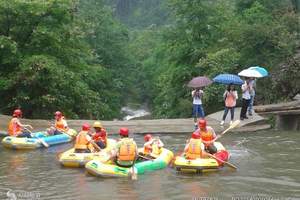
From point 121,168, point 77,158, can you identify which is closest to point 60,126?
point 77,158

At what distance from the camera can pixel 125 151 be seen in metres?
14.5

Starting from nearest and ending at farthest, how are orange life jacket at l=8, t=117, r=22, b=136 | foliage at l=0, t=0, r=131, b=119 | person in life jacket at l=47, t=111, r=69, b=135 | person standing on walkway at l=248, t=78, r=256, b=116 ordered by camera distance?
1. orange life jacket at l=8, t=117, r=22, b=136
2. person in life jacket at l=47, t=111, r=69, b=135
3. person standing on walkway at l=248, t=78, r=256, b=116
4. foliage at l=0, t=0, r=131, b=119

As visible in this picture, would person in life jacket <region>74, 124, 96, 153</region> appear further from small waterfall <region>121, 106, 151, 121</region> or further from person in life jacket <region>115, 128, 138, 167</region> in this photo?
small waterfall <region>121, 106, 151, 121</region>

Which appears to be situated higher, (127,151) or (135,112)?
(135,112)

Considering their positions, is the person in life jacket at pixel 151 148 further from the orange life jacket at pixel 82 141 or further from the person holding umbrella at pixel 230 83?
the person holding umbrella at pixel 230 83

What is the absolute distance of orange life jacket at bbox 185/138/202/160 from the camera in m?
14.9

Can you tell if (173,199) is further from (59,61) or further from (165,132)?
(59,61)

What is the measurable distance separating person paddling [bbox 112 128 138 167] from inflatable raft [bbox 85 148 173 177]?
5.9 inches

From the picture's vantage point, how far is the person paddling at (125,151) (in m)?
14.5

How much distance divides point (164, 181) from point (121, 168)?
1.09 m

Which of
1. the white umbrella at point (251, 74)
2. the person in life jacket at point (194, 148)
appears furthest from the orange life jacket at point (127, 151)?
the white umbrella at point (251, 74)

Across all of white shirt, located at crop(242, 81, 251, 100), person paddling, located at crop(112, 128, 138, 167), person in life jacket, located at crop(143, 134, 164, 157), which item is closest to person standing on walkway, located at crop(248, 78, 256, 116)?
white shirt, located at crop(242, 81, 251, 100)

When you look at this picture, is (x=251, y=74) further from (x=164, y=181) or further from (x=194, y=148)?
(x=164, y=181)

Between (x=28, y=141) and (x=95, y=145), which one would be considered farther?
(x=28, y=141)
